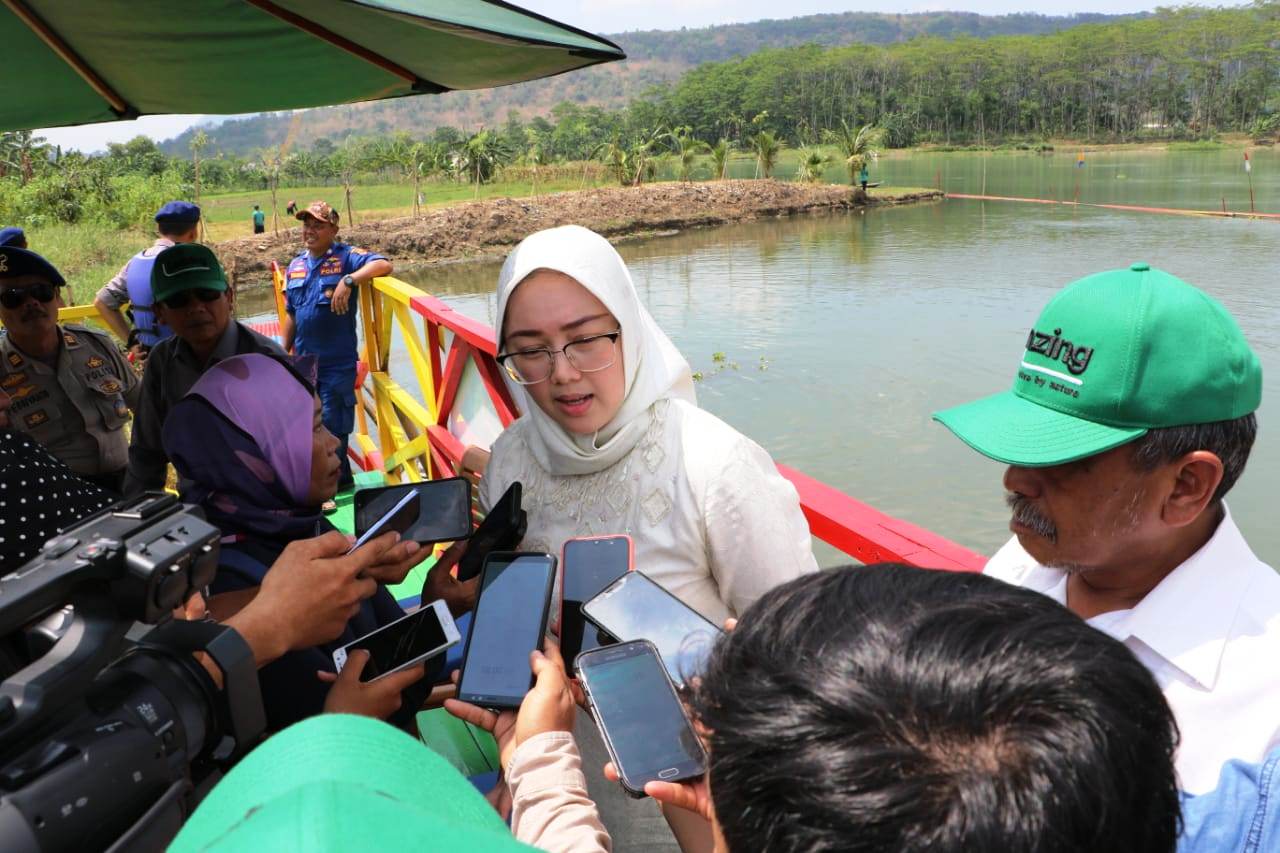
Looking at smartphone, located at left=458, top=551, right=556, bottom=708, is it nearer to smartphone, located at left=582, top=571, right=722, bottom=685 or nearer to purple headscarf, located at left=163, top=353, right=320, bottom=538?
smartphone, located at left=582, top=571, right=722, bottom=685

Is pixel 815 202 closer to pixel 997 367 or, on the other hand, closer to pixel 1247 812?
pixel 997 367

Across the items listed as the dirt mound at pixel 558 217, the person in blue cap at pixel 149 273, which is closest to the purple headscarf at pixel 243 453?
the person in blue cap at pixel 149 273

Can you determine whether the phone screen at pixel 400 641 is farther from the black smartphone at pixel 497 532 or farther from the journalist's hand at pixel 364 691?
the black smartphone at pixel 497 532

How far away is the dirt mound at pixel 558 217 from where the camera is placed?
910 inches

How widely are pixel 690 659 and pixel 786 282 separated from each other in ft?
59.8

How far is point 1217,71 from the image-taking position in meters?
76.1

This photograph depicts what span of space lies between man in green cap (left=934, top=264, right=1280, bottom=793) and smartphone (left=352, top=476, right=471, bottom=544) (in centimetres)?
87

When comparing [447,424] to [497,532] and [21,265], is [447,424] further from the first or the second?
[497,532]

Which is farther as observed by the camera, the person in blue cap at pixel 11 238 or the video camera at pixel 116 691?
the person in blue cap at pixel 11 238

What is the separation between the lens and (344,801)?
39 cm

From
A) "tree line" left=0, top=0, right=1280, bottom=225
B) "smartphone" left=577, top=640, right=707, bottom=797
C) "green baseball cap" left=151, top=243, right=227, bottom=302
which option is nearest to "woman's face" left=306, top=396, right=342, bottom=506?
"smartphone" left=577, top=640, right=707, bottom=797

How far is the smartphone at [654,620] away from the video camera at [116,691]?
46 cm

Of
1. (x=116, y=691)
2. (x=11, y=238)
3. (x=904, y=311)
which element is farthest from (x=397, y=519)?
(x=904, y=311)

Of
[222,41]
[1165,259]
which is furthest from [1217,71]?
[222,41]
